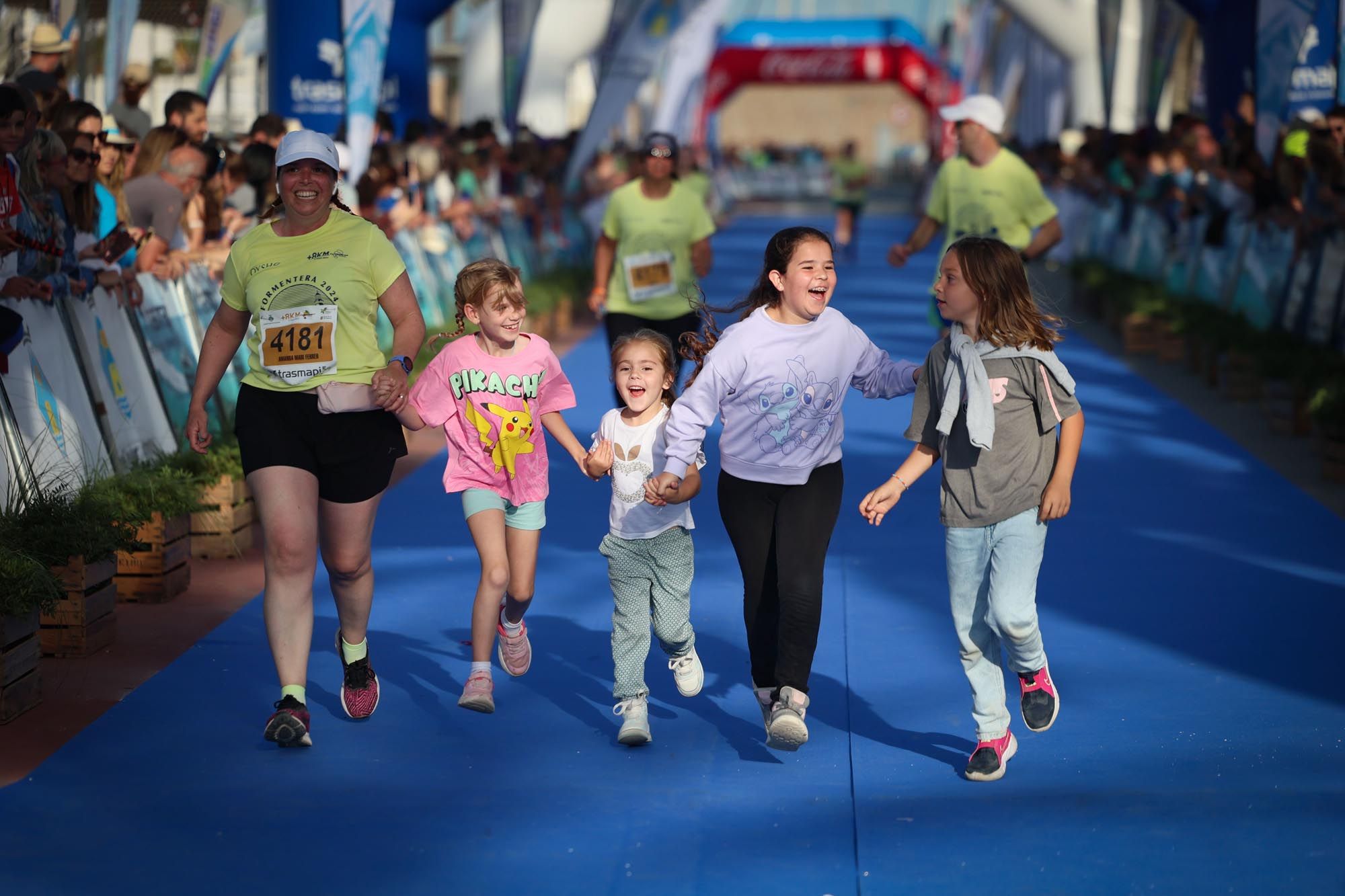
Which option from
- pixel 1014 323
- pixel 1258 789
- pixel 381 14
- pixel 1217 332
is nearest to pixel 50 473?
pixel 1014 323

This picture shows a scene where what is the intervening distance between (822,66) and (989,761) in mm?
64226

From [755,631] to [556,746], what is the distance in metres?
0.72

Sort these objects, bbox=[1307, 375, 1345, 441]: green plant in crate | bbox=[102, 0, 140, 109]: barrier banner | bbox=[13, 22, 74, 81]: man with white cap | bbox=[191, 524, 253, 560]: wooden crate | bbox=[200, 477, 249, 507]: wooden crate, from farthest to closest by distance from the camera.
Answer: bbox=[102, 0, 140, 109]: barrier banner, bbox=[13, 22, 74, 81]: man with white cap, bbox=[1307, 375, 1345, 441]: green plant in crate, bbox=[191, 524, 253, 560]: wooden crate, bbox=[200, 477, 249, 507]: wooden crate

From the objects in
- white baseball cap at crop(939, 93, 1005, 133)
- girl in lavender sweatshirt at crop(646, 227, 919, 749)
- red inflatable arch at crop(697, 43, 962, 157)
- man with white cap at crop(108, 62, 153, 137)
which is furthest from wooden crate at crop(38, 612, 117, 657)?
red inflatable arch at crop(697, 43, 962, 157)

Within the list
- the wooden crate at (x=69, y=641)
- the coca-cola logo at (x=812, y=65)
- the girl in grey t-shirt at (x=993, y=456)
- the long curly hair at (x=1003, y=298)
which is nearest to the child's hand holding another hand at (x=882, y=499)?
the girl in grey t-shirt at (x=993, y=456)

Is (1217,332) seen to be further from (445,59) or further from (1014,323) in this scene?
(445,59)

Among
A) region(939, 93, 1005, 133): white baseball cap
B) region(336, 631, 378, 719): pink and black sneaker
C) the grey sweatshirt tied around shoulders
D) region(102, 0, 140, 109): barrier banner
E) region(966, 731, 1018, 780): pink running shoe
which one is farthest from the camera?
region(102, 0, 140, 109): barrier banner

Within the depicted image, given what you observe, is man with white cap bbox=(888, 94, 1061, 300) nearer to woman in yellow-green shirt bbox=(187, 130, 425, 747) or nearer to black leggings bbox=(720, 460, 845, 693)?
black leggings bbox=(720, 460, 845, 693)

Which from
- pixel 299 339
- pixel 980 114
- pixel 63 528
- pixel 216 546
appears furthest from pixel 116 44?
pixel 299 339

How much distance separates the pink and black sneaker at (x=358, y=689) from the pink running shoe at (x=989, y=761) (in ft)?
6.41

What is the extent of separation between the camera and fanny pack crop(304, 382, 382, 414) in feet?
17.7

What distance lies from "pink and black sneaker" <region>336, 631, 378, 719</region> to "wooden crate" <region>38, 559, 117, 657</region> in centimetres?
121

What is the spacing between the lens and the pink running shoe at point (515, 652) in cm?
623

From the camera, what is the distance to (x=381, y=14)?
45.9 feet
